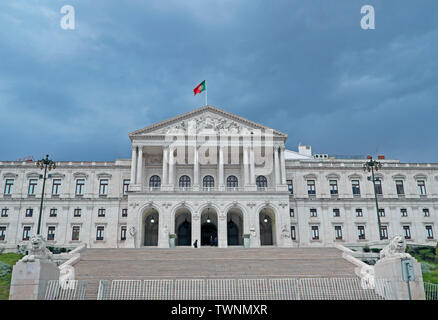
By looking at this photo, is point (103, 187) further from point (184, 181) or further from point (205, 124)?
point (205, 124)

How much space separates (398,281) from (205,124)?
3726 cm

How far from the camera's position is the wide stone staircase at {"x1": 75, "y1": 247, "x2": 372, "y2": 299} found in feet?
85.3

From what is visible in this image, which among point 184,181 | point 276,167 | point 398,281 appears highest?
point 276,167

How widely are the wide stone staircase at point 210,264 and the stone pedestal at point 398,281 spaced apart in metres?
7.13

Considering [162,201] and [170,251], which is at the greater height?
[162,201]

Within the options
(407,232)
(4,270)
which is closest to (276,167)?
(407,232)

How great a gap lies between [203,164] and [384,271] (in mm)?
37779

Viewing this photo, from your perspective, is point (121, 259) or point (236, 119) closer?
point (121, 259)

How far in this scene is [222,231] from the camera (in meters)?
47.2

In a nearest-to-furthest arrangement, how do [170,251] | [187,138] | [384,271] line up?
1. [384,271]
2. [170,251]
3. [187,138]
